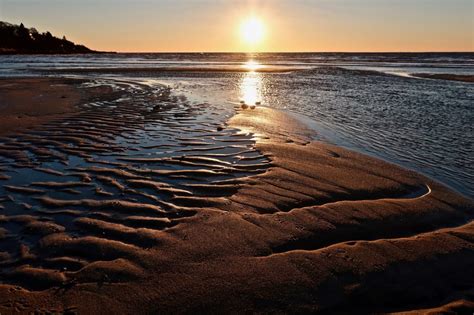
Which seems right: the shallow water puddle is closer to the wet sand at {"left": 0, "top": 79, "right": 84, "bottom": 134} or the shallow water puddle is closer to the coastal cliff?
the wet sand at {"left": 0, "top": 79, "right": 84, "bottom": 134}

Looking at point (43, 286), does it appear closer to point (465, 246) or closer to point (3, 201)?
point (3, 201)

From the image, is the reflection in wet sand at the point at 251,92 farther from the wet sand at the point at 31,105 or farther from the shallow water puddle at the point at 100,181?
the wet sand at the point at 31,105

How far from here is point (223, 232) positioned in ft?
12.9

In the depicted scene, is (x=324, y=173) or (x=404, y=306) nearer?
(x=404, y=306)

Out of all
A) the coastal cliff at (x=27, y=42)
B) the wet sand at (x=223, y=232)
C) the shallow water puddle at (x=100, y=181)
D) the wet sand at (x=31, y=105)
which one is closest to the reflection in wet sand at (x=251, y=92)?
the shallow water puddle at (x=100, y=181)

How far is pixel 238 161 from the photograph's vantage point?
20.9 ft

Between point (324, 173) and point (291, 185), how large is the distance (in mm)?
885

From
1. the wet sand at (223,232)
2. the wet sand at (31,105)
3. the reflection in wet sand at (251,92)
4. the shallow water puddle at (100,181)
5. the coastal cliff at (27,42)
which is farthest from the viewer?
the coastal cliff at (27,42)

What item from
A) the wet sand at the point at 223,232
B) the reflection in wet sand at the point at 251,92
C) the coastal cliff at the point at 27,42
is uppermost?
the coastal cliff at the point at 27,42

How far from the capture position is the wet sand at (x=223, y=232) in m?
3.01

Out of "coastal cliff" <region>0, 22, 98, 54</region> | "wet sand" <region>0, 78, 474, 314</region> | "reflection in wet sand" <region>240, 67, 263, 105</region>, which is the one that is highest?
"coastal cliff" <region>0, 22, 98, 54</region>

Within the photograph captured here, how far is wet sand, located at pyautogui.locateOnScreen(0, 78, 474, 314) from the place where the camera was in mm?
3008

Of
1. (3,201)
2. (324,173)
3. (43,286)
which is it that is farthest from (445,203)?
(3,201)

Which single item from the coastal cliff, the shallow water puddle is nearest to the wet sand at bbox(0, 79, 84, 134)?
the shallow water puddle
